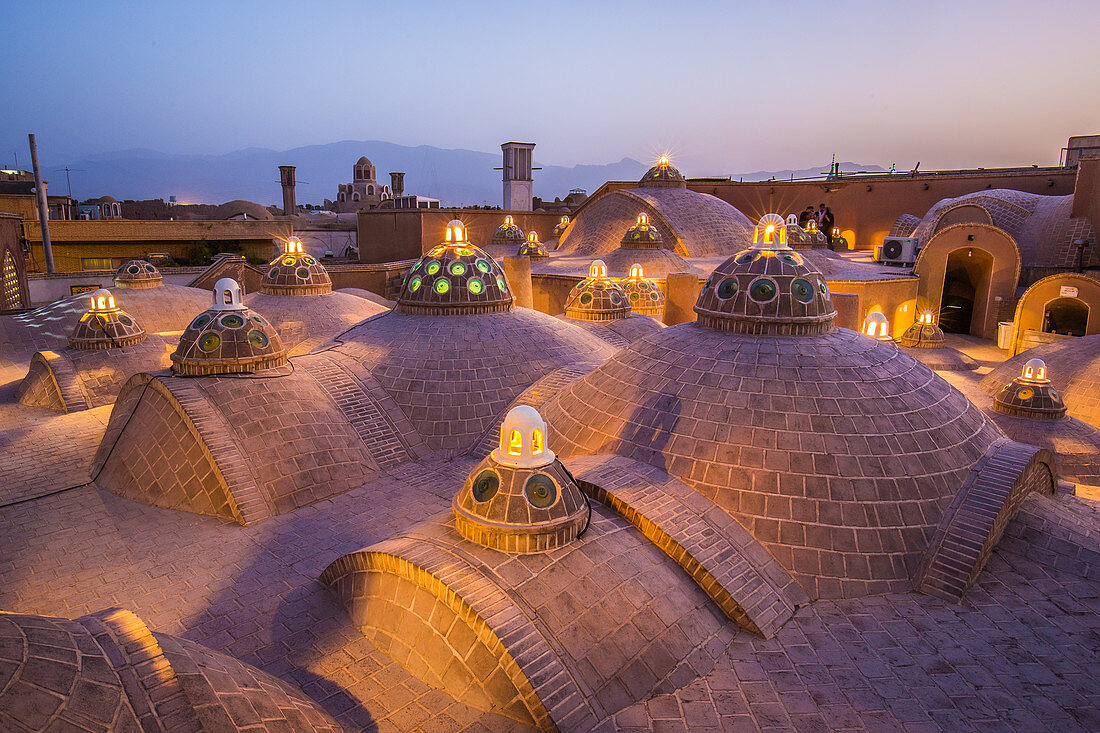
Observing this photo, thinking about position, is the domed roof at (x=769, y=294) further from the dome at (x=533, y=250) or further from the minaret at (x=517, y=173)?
the minaret at (x=517, y=173)

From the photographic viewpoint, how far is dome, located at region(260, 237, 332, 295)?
64.2 feet

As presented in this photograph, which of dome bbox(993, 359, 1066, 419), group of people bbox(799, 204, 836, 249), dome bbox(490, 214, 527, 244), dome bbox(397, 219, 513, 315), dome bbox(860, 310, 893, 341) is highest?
group of people bbox(799, 204, 836, 249)

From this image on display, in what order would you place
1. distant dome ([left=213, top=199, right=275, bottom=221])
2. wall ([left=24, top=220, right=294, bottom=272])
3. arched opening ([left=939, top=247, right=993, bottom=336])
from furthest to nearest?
distant dome ([left=213, top=199, right=275, bottom=221])
wall ([left=24, top=220, right=294, bottom=272])
arched opening ([left=939, top=247, right=993, bottom=336])

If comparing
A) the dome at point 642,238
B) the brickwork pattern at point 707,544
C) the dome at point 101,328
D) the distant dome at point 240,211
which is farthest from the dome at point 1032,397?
the distant dome at point 240,211

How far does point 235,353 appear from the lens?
10695 millimetres

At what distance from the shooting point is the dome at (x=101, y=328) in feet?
51.2

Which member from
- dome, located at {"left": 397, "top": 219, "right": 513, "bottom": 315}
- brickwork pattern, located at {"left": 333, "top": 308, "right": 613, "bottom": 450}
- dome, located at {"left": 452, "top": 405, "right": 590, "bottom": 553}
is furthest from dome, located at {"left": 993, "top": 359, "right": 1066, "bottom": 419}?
dome, located at {"left": 452, "top": 405, "right": 590, "bottom": 553}

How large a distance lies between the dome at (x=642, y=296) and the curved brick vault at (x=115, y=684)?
15953mm

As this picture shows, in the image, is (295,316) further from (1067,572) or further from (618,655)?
(1067,572)

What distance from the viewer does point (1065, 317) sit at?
2336 centimetres

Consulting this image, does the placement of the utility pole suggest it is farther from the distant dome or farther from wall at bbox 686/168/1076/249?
wall at bbox 686/168/1076/249

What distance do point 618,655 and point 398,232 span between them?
31316 mm

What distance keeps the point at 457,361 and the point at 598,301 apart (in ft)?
20.1

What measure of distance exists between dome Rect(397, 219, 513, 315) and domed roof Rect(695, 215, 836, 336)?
568 centimetres
